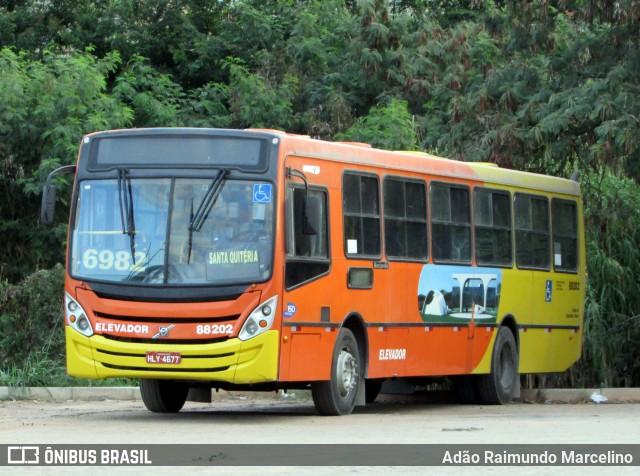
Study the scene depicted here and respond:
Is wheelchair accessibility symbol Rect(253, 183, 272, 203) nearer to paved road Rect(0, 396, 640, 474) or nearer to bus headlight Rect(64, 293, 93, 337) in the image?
bus headlight Rect(64, 293, 93, 337)

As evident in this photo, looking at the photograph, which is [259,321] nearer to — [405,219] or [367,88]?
[405,219]

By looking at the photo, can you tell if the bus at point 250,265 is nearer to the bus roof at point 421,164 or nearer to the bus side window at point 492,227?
the bus roof at point 421,164

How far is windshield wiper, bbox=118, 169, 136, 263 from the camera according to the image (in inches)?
586

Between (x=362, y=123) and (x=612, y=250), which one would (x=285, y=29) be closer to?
(x=362, y=123)

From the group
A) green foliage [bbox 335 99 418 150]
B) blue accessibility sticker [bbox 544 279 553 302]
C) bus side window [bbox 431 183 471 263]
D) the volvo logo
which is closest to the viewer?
the volvo logo

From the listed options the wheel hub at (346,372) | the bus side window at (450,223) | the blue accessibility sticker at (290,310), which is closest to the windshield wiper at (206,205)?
the blue accessibility sticker at (290,310)

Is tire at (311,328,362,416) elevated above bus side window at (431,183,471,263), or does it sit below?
below

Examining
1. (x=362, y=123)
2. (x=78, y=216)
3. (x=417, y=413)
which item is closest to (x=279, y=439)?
(x=78, y=216)

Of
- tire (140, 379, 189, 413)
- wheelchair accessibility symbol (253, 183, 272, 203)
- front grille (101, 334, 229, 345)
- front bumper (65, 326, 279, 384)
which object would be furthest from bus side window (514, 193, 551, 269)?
front grille (101, 334, 229, 345)

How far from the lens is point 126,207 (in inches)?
591

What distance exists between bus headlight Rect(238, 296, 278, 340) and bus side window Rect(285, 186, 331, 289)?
1.15 ft

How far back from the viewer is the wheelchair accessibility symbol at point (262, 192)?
582 inches

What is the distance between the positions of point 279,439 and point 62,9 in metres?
22.9

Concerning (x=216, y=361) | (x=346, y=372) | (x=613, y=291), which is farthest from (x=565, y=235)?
(x=216, y=361)
